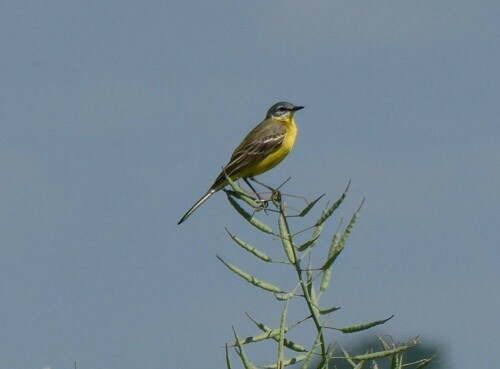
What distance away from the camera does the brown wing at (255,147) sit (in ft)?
47.5

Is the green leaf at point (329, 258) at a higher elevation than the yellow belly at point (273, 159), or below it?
below

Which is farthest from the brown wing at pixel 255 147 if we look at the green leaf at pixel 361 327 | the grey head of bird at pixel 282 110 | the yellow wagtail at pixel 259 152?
the green leaf at pixel 361 327

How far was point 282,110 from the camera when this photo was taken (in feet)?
61.0

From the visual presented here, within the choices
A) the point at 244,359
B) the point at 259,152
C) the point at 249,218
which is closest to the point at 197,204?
the point at 259,152

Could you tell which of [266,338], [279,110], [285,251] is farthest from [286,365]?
[279,110]

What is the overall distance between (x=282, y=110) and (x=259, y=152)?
3.62 metres

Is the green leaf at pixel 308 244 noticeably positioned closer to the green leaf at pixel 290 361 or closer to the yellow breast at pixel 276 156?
the green leaf at pixel 290 361

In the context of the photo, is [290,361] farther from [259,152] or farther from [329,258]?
[259,152]

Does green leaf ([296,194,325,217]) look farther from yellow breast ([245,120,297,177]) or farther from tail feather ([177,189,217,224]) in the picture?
yellow breast ([245,120,297,177])

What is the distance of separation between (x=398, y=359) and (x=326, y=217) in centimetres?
66

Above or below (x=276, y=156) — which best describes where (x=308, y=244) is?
below

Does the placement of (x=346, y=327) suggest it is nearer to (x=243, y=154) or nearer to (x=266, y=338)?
(x=266, y=338)

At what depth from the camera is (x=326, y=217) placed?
4488mm

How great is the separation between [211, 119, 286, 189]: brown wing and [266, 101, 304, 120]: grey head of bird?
4.60 feet
